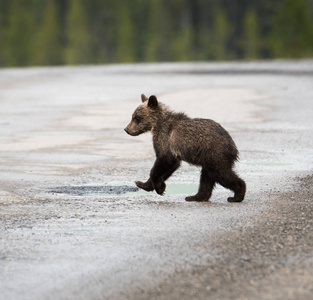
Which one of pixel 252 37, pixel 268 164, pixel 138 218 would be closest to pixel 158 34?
pixel 252 37

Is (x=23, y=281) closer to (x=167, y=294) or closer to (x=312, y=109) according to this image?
(x=167, y=294)

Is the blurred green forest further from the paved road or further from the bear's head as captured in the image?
the bear's head

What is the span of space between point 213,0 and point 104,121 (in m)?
84.2

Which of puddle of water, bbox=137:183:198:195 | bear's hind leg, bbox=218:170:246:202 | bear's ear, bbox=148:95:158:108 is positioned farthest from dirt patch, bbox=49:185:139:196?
bear's hind leg, bbox=218:170:246:202

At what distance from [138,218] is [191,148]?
1451 mm

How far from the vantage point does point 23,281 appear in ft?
21.7

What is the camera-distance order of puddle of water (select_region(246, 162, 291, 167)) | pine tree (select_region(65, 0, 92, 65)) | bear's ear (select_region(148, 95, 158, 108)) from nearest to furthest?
bear's ear (select_region(148, 95, 158, 108)) < puddle of water (select_region(246, 162, 291, 167)) < pine tree (select_region(65, 0, 92, 65))

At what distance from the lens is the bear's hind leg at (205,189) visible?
9.80 metres

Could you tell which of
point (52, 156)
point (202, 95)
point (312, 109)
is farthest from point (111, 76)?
point (52, 156)

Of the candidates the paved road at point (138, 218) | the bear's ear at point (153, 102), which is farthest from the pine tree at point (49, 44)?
the bear's ear at point (153, 102)

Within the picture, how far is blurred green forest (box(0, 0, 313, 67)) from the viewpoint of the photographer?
3430 inches

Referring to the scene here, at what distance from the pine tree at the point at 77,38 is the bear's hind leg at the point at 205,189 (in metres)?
77.4

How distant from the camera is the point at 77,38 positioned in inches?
3430

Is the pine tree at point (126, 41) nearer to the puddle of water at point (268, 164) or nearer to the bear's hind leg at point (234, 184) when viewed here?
the puddle of water at point (268, 164)
